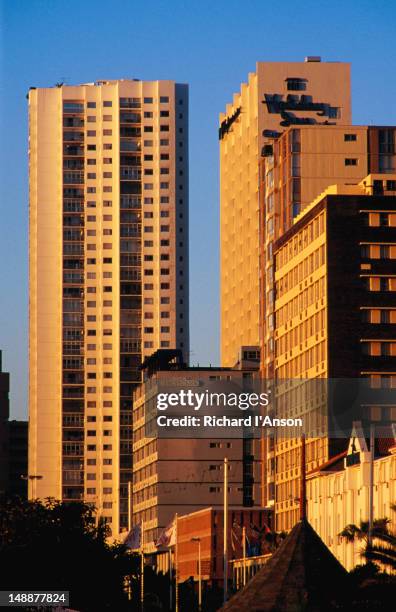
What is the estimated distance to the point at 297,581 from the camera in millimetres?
59125

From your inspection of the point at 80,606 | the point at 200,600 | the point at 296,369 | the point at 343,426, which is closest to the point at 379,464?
the point at 200,600

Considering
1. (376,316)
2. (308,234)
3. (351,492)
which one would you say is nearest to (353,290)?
(376,316)

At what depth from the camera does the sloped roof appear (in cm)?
5828

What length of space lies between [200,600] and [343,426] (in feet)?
152

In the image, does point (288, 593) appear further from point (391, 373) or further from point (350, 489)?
point (391, 373)

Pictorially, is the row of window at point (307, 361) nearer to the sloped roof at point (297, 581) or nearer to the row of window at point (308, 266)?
the row of window at point (308, 266)

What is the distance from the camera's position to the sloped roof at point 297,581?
2295 inches

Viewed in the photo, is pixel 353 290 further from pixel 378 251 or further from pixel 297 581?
pixel 297 581

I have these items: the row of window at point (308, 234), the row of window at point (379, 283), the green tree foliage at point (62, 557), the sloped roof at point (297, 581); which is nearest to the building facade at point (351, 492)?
the green tree foliage at point (62, 557)

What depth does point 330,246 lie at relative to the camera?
597 ft

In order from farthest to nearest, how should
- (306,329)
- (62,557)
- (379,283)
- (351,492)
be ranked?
(306,329) → (379,283) → (351,492) → (62,557)

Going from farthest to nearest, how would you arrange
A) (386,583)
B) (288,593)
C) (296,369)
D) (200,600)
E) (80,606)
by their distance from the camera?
(296,369) < (200,600) < (80,606) < (386,583) < (288,593)

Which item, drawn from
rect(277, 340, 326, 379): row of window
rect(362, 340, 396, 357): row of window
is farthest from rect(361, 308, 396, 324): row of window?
rect(277, 340, 326, 379): row of window

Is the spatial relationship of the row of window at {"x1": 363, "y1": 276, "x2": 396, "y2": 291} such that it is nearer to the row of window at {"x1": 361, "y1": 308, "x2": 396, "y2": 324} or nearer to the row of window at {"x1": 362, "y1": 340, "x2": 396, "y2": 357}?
the row of window at {"x1": 361, "y1": 308, "x2": 396, "y2": 324}
